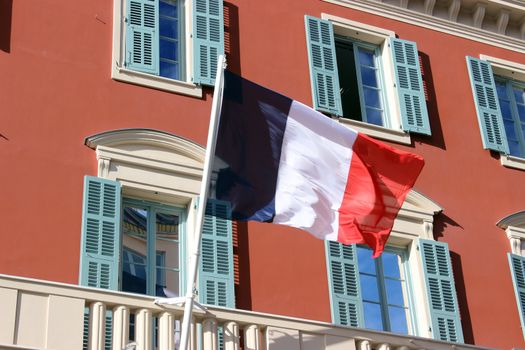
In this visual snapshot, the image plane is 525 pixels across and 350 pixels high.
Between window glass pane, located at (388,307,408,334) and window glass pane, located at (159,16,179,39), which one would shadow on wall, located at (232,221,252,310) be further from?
window glass pane, located at (159,16,179,39)

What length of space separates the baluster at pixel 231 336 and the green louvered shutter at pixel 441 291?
3607 millimetres

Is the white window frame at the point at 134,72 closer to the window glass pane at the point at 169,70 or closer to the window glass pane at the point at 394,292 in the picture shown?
the window glass pane at the point at 169,70

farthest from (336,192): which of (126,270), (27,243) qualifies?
(27,243)

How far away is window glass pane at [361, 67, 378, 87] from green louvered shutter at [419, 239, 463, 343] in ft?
9.50

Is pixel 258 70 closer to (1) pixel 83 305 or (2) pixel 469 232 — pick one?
(2) pixel 469 232

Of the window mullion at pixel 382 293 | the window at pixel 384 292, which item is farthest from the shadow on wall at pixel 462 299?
the window mullion at pixel 382 293

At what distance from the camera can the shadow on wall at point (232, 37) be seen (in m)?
16.6

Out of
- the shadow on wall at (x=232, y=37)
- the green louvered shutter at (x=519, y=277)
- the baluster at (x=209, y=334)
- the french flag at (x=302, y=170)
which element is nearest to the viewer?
the baluster at (x=209, y=334)

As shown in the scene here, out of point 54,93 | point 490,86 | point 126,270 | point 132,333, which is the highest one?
point 490,86

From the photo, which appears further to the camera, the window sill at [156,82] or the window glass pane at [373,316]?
the window sill at [156,82]

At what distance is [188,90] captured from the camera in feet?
52.6

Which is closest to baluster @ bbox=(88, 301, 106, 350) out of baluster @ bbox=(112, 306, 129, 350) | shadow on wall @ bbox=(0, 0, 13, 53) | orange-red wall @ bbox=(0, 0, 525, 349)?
baluster @ bbox=(112, 306, 129, 350)

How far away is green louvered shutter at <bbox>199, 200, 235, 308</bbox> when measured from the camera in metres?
14.4

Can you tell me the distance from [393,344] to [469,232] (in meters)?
3.51
